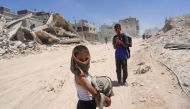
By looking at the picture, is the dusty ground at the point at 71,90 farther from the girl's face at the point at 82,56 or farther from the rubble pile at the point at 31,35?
the rubble pile at the point at 31,35

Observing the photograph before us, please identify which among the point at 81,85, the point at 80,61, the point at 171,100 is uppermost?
the point at 80,61

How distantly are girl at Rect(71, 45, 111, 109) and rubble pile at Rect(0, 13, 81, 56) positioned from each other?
39.8 feet

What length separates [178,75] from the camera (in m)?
7.70

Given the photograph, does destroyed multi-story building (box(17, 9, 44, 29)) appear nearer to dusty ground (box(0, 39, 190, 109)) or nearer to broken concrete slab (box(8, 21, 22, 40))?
broken concrete slab (box(8, 21, 22, 40))

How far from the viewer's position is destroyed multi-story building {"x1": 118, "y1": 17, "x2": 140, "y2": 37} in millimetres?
92125

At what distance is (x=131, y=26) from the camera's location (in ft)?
306

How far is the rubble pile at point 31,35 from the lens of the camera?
16.8 m

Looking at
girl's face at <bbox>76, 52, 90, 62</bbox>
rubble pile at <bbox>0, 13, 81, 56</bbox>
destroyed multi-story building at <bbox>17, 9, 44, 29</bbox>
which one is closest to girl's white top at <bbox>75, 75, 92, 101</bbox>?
girl's face at <bbox>76, 52, 90, 62</bbox>

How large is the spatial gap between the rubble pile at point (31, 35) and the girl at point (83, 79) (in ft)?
39.8

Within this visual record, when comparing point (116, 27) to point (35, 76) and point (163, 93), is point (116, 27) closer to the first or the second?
point (163, 93)

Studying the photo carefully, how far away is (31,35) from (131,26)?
75.1m

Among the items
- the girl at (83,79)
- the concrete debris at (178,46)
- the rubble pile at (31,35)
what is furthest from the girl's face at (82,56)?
the rubble pile at (31,35)

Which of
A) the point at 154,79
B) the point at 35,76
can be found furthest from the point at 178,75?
the point at 35,76

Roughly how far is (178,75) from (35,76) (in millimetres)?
4068
